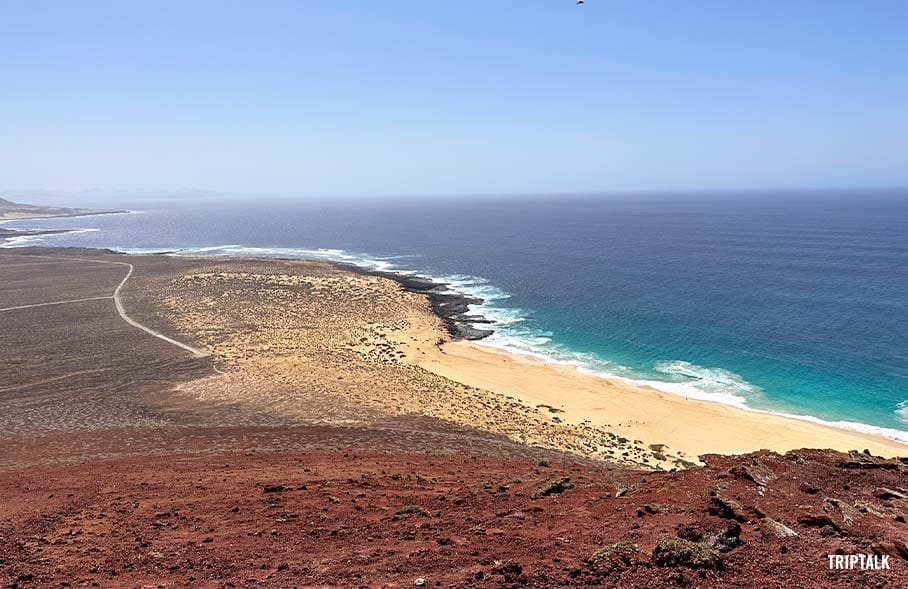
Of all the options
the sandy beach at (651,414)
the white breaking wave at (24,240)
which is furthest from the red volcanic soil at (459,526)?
the white breaking wave at (24,240)

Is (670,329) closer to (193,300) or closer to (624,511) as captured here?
(624,511)

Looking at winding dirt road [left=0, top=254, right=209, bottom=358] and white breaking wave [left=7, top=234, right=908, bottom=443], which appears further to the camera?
winding dirt road [left=0, top=254, right=209, bottom=358]

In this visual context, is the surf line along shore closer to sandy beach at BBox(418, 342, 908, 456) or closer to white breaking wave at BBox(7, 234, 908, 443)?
sandy beach at BBox(418, 342, 908, 456)

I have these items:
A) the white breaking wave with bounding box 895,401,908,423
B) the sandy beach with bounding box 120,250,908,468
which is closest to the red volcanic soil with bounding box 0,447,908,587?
the sandy beach with bounding box 120,250,908,468

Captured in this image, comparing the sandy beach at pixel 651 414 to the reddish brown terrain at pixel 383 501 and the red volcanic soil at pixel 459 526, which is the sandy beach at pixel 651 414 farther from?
the red volcanic soil at pixel 459 526

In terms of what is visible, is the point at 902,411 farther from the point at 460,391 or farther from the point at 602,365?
the point at 460,391

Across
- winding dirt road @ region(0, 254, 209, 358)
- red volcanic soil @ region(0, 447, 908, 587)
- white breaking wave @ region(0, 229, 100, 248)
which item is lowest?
winding dirt road @ region(0, 254, 209, 358)

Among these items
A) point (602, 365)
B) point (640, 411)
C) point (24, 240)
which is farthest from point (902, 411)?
point (24, 240)

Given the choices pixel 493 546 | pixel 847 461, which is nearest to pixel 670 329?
pixel 847 461
